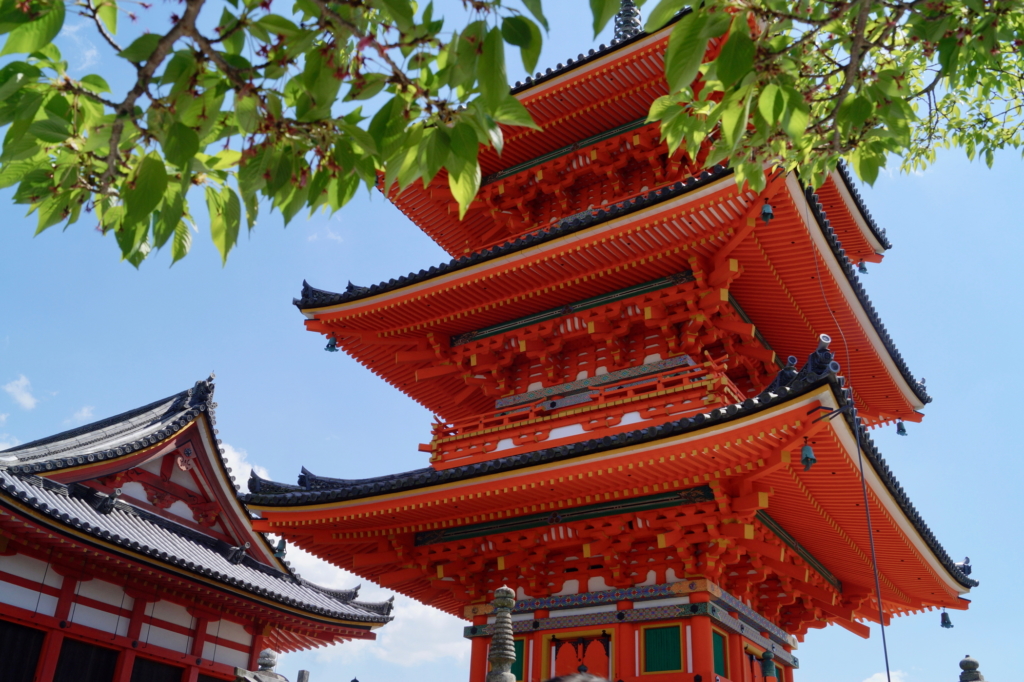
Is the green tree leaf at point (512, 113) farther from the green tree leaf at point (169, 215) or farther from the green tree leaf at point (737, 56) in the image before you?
the green tree leaf at point (169, 215)

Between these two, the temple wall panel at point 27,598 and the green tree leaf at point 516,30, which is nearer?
the green tree leaf at point 516,30

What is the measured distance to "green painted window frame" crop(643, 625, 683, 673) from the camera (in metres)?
9.25

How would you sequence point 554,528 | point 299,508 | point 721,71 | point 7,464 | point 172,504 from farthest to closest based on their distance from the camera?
point 172,504 → point 7,464 → point 299,508 → point 554,528 → point 721,71

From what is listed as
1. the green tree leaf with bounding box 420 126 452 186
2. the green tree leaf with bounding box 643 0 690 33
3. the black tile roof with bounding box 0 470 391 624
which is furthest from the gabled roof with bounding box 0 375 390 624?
the green tree leaf with bounding box 643 0 690 33

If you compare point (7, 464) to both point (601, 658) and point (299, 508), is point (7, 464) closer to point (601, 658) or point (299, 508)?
point (299, 508)

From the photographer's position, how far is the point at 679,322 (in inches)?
452

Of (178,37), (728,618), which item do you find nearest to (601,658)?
(728,618)

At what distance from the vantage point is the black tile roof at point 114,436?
13.6 meters

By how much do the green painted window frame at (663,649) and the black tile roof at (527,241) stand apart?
217 inches

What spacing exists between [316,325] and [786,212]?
26.0 ft

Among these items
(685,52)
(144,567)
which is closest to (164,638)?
(144,567)

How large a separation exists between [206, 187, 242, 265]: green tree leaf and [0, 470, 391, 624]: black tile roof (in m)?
9.36

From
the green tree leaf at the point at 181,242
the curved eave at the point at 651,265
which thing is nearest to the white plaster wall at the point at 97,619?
the curved eave at the point at 651,265

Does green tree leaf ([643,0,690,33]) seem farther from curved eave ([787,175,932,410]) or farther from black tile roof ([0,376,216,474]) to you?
black tile roof ([0,376,216,474])
